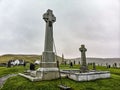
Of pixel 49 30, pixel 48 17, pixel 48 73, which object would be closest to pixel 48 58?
pixel 48 73

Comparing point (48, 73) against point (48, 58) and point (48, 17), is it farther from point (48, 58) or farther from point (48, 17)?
point (48, 17)

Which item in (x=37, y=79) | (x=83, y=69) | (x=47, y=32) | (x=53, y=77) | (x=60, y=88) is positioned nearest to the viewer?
(x=60, y=88)

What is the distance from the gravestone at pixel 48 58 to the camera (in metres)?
13.5

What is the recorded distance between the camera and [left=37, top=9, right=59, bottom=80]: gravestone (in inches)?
531

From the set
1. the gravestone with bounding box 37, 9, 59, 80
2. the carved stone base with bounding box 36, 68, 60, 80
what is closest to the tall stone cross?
the gravestone with bounding box 37, 9, 59, 80

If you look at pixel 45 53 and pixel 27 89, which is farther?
pixel 45 53

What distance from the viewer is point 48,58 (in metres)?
14.0

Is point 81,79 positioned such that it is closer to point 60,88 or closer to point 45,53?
point 60,88

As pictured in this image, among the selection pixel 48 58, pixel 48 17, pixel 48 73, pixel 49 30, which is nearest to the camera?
pixel 48 73

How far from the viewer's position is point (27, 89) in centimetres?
→ 1100

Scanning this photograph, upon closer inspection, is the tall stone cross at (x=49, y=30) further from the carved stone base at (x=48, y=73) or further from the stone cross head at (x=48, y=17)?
the carved stone base at (x=48, y=73)

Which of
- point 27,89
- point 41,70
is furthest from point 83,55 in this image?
point 27,89

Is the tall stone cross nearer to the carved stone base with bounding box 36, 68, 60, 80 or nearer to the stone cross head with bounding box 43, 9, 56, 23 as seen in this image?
the stone cross head with bounding box 43, 9, 56, 23

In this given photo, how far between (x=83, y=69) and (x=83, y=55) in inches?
70.4
